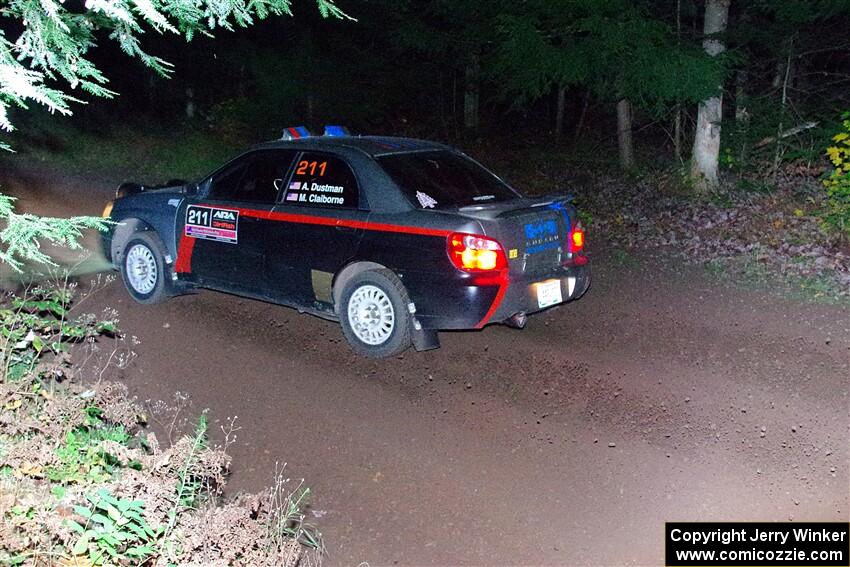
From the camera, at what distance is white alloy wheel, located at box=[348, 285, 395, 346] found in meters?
7.36

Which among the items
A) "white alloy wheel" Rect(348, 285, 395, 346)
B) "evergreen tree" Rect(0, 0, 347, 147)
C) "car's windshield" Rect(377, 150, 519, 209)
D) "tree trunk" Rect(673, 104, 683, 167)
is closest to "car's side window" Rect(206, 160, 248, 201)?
"car's windshield" Rect(377, 150, 519, 209)

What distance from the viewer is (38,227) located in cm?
407

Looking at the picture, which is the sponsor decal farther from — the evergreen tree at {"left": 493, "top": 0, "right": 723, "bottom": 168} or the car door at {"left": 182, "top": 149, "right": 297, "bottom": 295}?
the evergreen tree at {"left": 493, "top": 0, "right": 723, "bottom": 168}

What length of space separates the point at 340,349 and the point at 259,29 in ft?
50.1

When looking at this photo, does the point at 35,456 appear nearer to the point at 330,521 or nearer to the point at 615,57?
the point at 330,521

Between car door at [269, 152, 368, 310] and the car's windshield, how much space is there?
0.41m

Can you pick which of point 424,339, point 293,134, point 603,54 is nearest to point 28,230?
point 424,339

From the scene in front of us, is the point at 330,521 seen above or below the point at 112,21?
below

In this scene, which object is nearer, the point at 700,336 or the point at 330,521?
the point at 330,521

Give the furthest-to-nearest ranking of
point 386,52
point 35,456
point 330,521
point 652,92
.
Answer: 1. point 386,52
2. point 652,92
3. point 330,521
4. point 35,456

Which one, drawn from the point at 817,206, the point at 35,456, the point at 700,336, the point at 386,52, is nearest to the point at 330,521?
the point at 35,456

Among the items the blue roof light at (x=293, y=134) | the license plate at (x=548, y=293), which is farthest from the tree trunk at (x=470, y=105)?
the license plate at (x=548, y=293)

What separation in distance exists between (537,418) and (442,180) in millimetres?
2473

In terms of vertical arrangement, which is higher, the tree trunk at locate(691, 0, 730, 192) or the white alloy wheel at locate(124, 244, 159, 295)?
the tree trunk at locate(691, 0, 730, 192)
